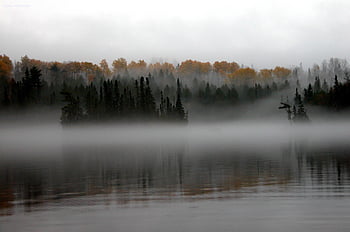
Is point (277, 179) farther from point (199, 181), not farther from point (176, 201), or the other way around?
point (176, 201)

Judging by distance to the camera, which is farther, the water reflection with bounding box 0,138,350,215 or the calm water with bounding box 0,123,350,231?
the water reflection with bounding box 0,138,350,215

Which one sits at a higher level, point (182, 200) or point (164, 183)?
point (182, 200)

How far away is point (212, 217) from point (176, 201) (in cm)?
382

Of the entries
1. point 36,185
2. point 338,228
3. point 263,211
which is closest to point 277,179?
point 263,211

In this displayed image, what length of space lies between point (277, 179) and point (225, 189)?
485 cm

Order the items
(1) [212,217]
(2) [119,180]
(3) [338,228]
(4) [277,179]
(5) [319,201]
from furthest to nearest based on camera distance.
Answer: (2) [119,180] → (4) [277,179] → (5) [319,201] → (1) [212,217] → (3) [338,228]

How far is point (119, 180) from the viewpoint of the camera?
2808 cm

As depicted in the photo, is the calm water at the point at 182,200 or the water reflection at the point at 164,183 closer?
the calm water at the point at 182,200

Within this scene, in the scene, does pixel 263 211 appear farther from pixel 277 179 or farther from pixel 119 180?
pixel 119 180

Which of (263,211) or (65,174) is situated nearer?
(263,211)

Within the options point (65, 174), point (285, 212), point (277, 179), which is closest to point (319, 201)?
point (285, 212)

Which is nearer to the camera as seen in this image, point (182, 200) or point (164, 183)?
point (182, 200)

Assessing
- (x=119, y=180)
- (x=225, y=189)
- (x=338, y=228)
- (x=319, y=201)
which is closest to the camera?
(x=338, y=228)

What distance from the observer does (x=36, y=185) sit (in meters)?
26.8
